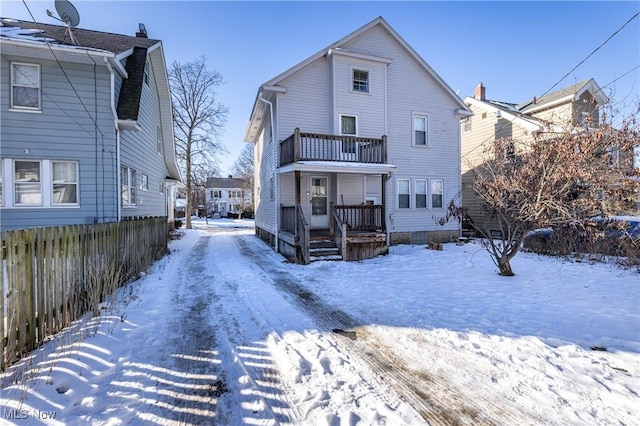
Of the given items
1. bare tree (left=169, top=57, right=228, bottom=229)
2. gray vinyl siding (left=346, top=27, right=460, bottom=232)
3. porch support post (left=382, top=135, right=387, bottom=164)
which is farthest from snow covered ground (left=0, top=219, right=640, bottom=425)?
bare tree (left=169, top=57, right=228, bottom=229)

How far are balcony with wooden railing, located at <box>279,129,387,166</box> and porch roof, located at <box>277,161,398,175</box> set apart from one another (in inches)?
14.1

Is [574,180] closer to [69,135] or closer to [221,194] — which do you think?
[69,135]

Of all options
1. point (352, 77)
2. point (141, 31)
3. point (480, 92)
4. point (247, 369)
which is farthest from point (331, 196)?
point (480, 92)

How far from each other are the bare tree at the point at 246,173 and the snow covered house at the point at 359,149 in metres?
27.5

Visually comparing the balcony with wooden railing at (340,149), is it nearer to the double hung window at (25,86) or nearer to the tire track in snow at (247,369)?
the tire track in snow at (247,369)

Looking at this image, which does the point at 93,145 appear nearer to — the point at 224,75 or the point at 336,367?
the point at 336,367

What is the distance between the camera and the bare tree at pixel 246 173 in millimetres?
42781

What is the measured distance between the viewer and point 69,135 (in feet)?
30.0

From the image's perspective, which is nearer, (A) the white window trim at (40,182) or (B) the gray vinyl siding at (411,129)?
(A) the white window trim at (40,182)

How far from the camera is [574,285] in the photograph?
7.06 meters

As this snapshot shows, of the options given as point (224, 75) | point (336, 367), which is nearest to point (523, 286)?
point (336, 367)

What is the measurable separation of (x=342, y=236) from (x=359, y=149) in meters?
3.69

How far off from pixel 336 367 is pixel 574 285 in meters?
6.80

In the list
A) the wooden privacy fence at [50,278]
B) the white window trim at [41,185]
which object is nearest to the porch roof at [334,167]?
the wooden privacy fence at [50,278]
